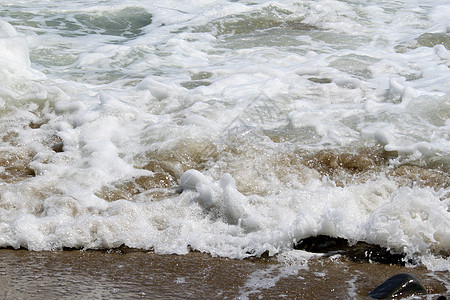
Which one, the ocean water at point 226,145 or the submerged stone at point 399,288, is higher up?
the submerged stone at point 399,288

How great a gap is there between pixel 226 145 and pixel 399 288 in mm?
2215

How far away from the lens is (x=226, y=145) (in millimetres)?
4539

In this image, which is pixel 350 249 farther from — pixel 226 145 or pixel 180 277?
pixel 226 145

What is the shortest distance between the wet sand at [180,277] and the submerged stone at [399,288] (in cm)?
6

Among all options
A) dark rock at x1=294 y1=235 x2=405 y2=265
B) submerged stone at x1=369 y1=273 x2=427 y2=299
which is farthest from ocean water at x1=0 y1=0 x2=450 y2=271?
submerged stone at x1=369 y1=273 x2=427 y2=299

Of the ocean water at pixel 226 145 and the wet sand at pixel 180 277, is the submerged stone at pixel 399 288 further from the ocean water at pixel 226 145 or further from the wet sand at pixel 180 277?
the ocean water at pixel 226 145

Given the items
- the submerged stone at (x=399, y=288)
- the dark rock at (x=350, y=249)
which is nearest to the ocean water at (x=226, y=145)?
the dark rock at (x=350, y=249)

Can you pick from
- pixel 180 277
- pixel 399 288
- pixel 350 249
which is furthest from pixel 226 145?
pixel 399 288

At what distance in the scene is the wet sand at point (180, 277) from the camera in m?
2.73

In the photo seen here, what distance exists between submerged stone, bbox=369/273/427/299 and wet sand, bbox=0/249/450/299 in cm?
6

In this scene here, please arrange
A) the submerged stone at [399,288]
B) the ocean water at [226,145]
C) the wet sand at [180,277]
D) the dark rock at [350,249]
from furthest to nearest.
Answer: the ocean water at [226,145]
the dark rock at [350,249]
the wet sand at [180,277]
the submerged stone at [399,288]

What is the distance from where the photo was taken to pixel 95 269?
3.10 meters

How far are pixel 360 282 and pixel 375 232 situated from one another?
57 centimetres

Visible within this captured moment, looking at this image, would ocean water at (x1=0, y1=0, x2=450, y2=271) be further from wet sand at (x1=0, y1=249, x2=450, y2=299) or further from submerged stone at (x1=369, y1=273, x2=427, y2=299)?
submerged stone at (x1=369, y1=273, x2=427, y2=299)
